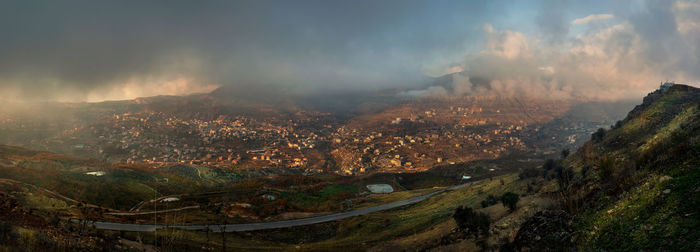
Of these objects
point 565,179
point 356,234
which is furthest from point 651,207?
point 356,234

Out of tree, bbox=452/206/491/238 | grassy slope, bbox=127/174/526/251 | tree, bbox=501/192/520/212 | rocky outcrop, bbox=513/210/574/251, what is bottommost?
grassy slope, bbox=127/174/526/251

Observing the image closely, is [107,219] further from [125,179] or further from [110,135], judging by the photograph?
[110,135]

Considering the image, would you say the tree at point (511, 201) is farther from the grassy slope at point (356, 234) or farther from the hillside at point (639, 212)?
the grassy slope at point (356, 234)

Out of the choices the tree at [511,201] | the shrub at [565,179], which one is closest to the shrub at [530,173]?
the shrub at [565,179]

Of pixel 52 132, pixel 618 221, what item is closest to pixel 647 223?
pixel 618 221

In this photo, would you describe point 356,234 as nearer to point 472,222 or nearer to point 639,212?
point 472,222

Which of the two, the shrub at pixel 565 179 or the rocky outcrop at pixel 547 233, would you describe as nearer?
the rocky outcrop at pixel 547 233

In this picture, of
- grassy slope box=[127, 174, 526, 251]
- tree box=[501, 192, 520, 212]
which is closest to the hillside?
tree box=[501, 192, 520, 212]

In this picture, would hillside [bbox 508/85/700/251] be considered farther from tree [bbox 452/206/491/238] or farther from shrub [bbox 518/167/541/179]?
shrub [bbox 518/167/541/179]
